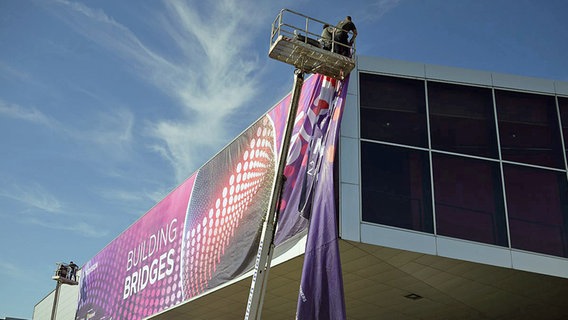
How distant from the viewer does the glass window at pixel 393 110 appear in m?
20.1

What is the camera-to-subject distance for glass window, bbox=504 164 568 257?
19.4 meters

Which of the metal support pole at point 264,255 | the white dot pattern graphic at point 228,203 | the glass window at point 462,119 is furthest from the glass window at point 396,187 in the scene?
the white dot pattern graphic at point 228,203

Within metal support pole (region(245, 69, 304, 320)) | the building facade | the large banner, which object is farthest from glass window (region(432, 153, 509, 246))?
metal support pole (region(245, 69, 304, 320))

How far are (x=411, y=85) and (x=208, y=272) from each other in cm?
1039

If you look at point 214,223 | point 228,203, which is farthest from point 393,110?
point 214,223

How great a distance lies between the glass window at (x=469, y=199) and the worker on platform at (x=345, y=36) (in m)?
4.57

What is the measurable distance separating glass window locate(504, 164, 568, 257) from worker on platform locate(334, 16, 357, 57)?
6420mm

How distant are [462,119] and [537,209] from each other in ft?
11.3

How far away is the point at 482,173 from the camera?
65.8 ft

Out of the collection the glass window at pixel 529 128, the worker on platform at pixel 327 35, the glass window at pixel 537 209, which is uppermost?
the worker on platform at pixel 327 35

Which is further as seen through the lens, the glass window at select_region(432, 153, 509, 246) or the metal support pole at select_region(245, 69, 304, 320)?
the glass window at select_region(432, 153, 509, 246)

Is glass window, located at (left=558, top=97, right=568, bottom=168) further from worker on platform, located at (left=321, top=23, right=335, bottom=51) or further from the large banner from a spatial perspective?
worker on platform, located at (left=321, top=23, right=335, bottom=51)

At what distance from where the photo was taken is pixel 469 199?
19.7 meters

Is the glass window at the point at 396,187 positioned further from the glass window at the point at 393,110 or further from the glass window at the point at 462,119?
the glass window at the point at 462,119
